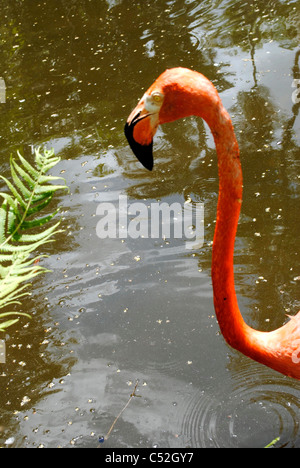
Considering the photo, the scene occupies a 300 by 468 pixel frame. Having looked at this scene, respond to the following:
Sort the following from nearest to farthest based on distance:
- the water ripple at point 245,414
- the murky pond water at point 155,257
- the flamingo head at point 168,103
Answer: the flamingo head at point 168,103 → the water ripple at point 245,414 → the murky pond water at point 155,257

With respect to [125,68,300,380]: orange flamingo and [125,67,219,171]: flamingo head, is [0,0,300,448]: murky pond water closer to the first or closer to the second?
[125,68,300,380]: orange flamingo

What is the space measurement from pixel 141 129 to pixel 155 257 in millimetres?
1832

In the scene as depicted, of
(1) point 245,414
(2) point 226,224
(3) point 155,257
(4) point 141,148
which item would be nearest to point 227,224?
(2) point 226,224

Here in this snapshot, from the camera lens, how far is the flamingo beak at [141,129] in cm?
175

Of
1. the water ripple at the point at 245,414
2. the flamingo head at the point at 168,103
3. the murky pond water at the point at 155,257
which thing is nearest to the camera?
the flamingo head at the point at 168,103

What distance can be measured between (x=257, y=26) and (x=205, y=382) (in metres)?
4.21

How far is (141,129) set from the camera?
1.76 metres

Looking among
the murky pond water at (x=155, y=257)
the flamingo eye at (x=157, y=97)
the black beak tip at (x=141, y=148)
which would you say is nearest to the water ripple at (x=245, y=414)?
the murky pond water at (x=155, y=257)

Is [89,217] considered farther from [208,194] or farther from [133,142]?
[133,142]

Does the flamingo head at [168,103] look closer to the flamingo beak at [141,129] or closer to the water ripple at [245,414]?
the flamingo beak at [141,129]

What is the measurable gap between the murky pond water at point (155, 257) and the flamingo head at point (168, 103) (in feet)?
4.48

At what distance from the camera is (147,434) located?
2516 mm

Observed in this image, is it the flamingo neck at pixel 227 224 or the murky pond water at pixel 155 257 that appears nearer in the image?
the flamingo neck at pixel 227 224

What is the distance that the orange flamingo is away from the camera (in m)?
1.69
